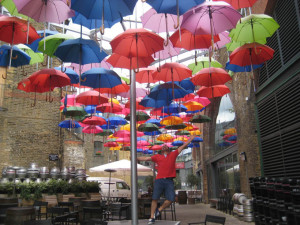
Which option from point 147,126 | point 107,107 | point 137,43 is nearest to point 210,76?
point 137,43

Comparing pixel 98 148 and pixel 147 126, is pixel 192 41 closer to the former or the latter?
pixel 147 126

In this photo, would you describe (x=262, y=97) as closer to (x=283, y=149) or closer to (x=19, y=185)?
(x=283, y=149)

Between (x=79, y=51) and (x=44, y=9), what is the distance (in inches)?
43.0

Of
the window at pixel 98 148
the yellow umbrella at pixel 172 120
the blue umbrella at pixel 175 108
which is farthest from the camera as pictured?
the window at pixel 98 148

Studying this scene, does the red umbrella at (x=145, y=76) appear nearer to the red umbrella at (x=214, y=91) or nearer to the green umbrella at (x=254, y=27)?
the red umbrella at (x=214, y=91)

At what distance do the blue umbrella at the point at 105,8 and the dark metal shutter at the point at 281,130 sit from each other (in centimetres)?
386

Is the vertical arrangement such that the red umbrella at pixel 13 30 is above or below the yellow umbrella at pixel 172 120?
above

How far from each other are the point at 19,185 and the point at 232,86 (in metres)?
8.66

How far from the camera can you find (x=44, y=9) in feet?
16.5

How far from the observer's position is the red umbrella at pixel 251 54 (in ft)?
18.5

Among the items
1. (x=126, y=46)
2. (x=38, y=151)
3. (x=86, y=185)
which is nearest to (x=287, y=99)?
(x=126, y=46)

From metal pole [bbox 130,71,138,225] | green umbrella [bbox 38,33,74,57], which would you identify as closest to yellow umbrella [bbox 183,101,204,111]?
green umbrella [bbox 38,33,74,57]

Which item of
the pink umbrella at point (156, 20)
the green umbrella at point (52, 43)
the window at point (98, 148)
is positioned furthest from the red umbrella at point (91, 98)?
the window at point (98, 148)

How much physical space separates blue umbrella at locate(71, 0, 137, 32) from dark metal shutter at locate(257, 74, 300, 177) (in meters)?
3.86
